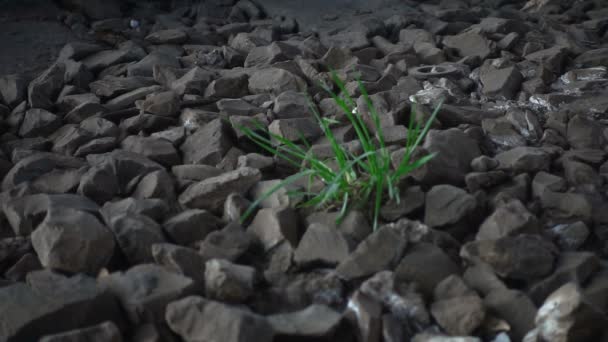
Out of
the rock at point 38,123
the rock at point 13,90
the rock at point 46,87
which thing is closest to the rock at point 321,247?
the rock at point 38,123

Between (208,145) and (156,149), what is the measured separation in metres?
0.15

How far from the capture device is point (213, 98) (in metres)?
2.08

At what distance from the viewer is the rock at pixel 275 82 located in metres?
2.12

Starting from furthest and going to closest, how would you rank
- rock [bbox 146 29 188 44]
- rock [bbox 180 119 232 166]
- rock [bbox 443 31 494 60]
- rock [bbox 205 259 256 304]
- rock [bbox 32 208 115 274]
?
rock [bbox 146 29 188 44] < rock [bbox 443 31 494 60] < rock [bbox 180 119 232 166] < rock [bbox 32 208 115 274] < rock [bbox 205 259 256 304]

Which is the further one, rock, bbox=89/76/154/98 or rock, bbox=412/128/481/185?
rock, bbox=89/76/154/98

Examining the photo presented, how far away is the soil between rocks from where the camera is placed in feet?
3.59

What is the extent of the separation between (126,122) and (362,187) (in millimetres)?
908

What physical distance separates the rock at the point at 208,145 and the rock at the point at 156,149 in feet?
0.14

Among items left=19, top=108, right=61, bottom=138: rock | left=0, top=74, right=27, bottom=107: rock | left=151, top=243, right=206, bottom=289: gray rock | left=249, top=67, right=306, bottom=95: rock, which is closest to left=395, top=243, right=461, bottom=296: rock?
left=151, top=243, right=206, bottom=289: gray rock

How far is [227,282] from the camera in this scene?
1118mm

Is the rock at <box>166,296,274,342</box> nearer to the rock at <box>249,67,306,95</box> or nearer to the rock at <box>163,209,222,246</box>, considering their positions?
the rock at <box>163,209,222,246</box>

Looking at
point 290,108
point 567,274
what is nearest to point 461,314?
point 567,274

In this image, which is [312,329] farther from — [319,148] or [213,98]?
[213,98]

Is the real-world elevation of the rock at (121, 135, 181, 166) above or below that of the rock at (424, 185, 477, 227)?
below
